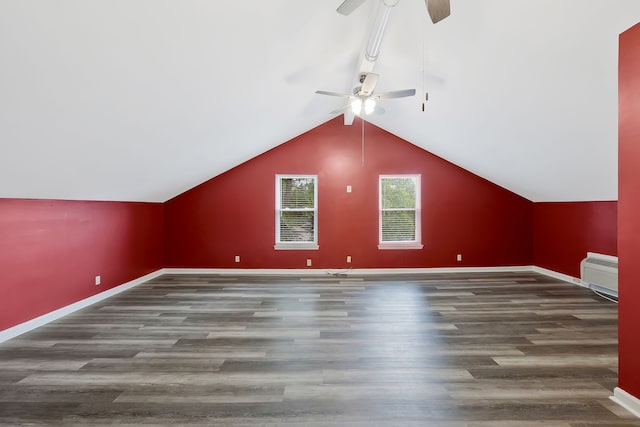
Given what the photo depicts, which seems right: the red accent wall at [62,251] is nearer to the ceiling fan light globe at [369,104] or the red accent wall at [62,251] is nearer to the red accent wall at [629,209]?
the ceiling fan light globe at [369,104]

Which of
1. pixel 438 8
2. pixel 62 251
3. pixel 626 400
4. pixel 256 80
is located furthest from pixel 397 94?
pixel 62 251

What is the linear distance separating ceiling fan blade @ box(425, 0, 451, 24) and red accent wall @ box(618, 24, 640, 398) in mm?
1144

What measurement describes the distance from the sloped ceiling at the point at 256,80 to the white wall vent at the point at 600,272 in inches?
36.0

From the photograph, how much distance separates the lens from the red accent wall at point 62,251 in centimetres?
280

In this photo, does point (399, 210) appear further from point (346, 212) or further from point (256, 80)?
point (256, 80)

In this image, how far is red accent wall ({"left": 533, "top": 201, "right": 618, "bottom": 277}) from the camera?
13.9 feet

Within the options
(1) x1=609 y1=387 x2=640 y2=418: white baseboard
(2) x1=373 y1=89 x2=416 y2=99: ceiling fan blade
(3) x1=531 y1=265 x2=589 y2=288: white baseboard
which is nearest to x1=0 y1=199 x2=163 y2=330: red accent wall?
(2) x1=373 y1=89 x2=416 y2=99: ceiling fan blade

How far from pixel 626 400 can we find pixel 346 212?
415 cm

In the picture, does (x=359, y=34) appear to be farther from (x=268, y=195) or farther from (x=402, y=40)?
(x=268, y=195)

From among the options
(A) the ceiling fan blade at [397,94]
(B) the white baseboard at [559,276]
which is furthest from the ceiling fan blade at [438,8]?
(B) the white baseboard at [559,276]

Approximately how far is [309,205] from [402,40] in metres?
3.28

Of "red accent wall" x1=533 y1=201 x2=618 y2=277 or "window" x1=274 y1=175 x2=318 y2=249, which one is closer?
"red accent wall" x1=533 y1=201 x2=618 y2=277

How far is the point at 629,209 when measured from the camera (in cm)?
183

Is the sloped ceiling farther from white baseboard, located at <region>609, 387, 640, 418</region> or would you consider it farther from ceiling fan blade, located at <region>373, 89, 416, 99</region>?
white baseboard, located at <region>609, 387, 640, 418</region>
